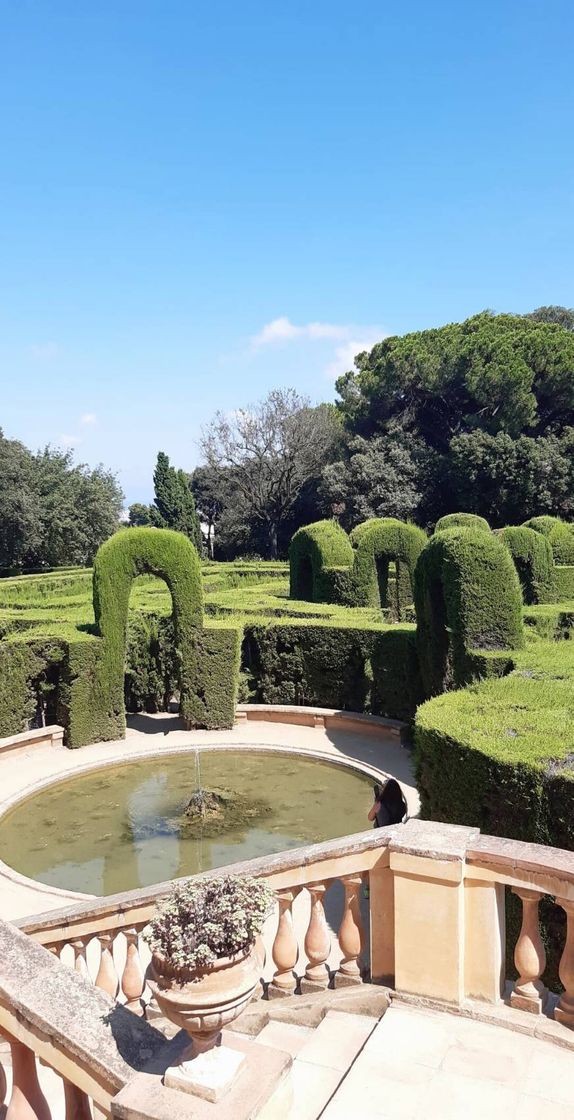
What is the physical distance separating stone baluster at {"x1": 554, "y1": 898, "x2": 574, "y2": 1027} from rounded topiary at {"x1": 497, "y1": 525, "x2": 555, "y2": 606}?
17758 millimetres

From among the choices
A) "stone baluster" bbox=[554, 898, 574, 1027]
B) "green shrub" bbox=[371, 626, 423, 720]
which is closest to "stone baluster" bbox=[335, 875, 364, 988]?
"stone baluster" bbox=[554, 898, 574, 1027]

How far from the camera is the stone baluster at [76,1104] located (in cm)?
296

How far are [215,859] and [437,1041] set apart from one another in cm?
682

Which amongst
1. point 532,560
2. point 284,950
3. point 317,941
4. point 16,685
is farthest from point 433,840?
point 532,560

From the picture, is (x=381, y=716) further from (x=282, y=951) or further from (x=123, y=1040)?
(x=123, y=1040)

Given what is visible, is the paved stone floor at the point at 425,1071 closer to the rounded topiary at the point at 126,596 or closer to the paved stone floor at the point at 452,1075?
the paved stone floor at the point at 452,1075

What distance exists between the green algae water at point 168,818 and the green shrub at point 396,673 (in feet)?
8.42

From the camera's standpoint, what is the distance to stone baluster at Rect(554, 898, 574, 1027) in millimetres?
3764

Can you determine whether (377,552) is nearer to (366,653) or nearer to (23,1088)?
(366,653)

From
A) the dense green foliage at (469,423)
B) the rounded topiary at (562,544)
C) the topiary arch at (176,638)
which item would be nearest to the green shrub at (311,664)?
the topiary arch at (176,638)

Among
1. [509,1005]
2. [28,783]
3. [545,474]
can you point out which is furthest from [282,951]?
[545,474]

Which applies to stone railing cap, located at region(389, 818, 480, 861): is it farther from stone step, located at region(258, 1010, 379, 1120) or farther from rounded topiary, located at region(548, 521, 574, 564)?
rounded topiary, located at region(548, 521, 574, 564)

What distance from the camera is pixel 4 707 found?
15586 mm

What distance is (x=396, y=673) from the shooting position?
16000mm
